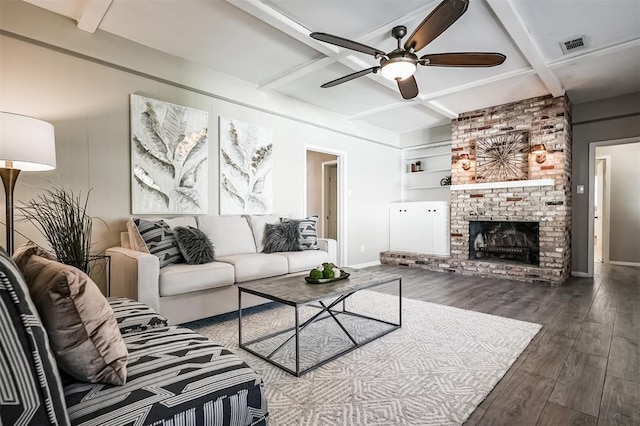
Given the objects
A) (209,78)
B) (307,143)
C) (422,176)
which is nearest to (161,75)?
(209,78)

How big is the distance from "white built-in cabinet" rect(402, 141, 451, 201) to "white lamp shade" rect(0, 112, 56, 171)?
5.97 metres

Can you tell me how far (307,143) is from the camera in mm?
5094

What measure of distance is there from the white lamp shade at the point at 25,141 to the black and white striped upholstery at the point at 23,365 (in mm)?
1913

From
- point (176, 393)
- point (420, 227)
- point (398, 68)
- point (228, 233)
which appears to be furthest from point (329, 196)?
point (176, 393)

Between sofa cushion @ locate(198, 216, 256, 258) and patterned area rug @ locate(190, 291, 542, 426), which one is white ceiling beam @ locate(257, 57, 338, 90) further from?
patterned area rug @ locate(190, 291, 542, 426)

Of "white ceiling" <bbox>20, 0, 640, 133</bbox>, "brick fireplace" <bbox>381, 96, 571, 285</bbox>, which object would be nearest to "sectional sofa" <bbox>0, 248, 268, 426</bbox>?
"white ceiling" <bbox>20, 0, 640, 133</bbox>

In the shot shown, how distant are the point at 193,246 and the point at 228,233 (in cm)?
Answer: 66

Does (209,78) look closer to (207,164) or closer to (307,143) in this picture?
(207,164)

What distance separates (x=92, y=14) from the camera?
2.76m

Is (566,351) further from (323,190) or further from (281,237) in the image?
(323,190)

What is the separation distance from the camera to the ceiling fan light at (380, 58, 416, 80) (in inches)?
102

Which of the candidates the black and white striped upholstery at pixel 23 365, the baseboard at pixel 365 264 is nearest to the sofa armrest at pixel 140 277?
the black and white striped upholstery at pixel 23 365

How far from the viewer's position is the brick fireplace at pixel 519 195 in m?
4.77

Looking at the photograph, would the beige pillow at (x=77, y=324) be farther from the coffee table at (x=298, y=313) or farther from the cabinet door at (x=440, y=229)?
the cabinet door at (x=440, y=229)
